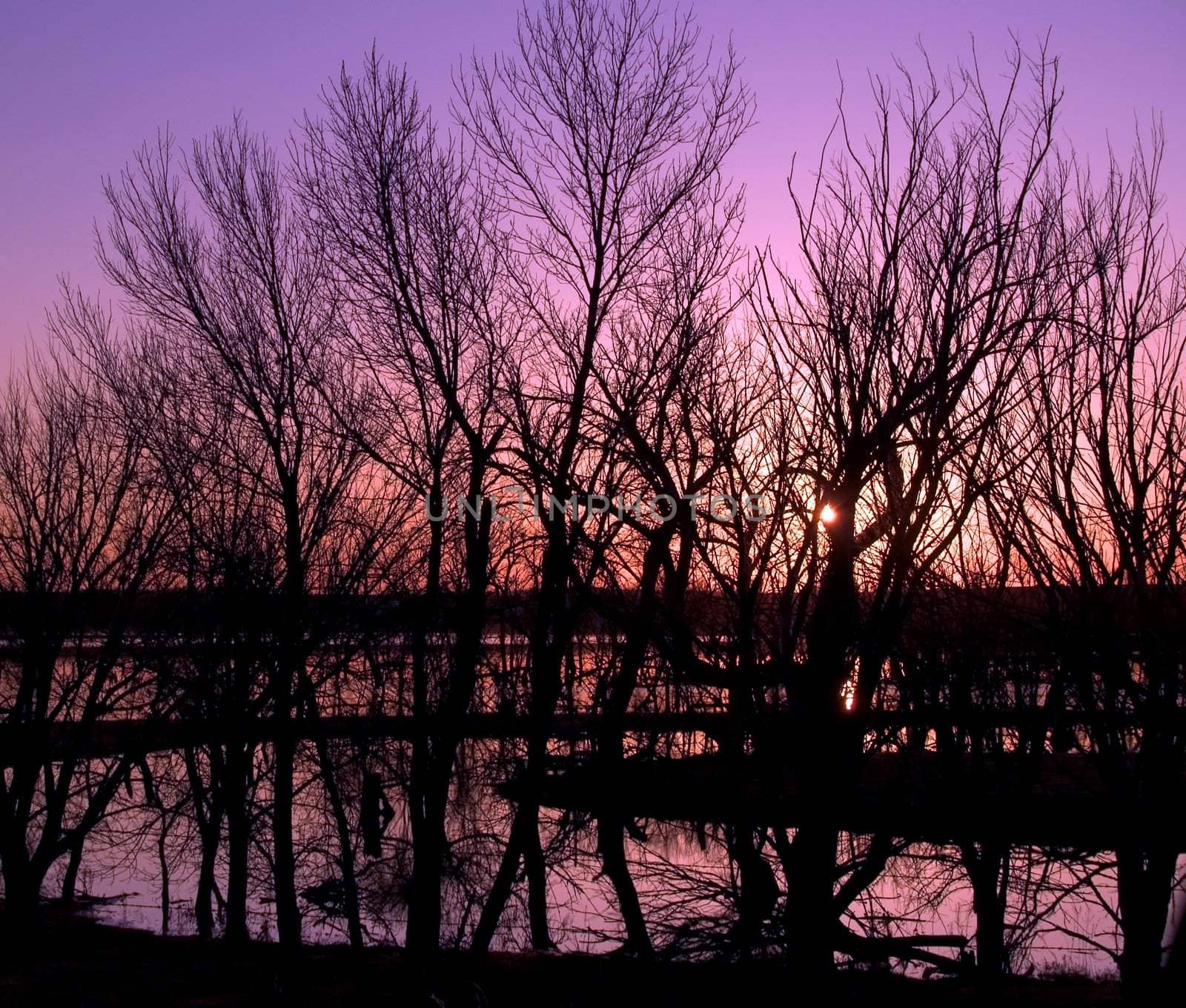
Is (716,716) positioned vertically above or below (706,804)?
above

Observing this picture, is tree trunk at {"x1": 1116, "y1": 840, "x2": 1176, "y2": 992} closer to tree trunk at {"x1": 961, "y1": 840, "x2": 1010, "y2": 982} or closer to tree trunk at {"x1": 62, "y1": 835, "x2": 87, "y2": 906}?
tree trunk at {"x1": 961, "y1": 840, "x2": 1010, "y2": 982}

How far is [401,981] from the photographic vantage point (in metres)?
10.8

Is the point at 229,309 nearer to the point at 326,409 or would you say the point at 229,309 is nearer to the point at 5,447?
the point at 326,409

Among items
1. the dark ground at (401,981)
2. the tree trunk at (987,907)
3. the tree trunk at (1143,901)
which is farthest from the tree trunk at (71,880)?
the tree trunk at (1143,901)

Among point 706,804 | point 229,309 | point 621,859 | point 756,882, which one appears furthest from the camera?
point 229,309

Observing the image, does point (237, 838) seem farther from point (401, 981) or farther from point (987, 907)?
point (987, 907)

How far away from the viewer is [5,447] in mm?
15070

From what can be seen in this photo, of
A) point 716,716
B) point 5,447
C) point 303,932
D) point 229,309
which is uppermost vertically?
point 229,309

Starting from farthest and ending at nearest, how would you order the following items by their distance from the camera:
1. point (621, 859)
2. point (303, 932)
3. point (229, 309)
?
point (303, 932) < point (229, 309) < point (621, 859)

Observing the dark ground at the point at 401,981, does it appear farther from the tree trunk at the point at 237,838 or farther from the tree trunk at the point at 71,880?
the tree trunk at the point at 71,880

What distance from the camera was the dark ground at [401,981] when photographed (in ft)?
23.8

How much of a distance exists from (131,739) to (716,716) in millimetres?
9829

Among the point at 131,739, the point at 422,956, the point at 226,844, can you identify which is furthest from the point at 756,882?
the point at 226,844

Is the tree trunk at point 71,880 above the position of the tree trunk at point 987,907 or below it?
below
